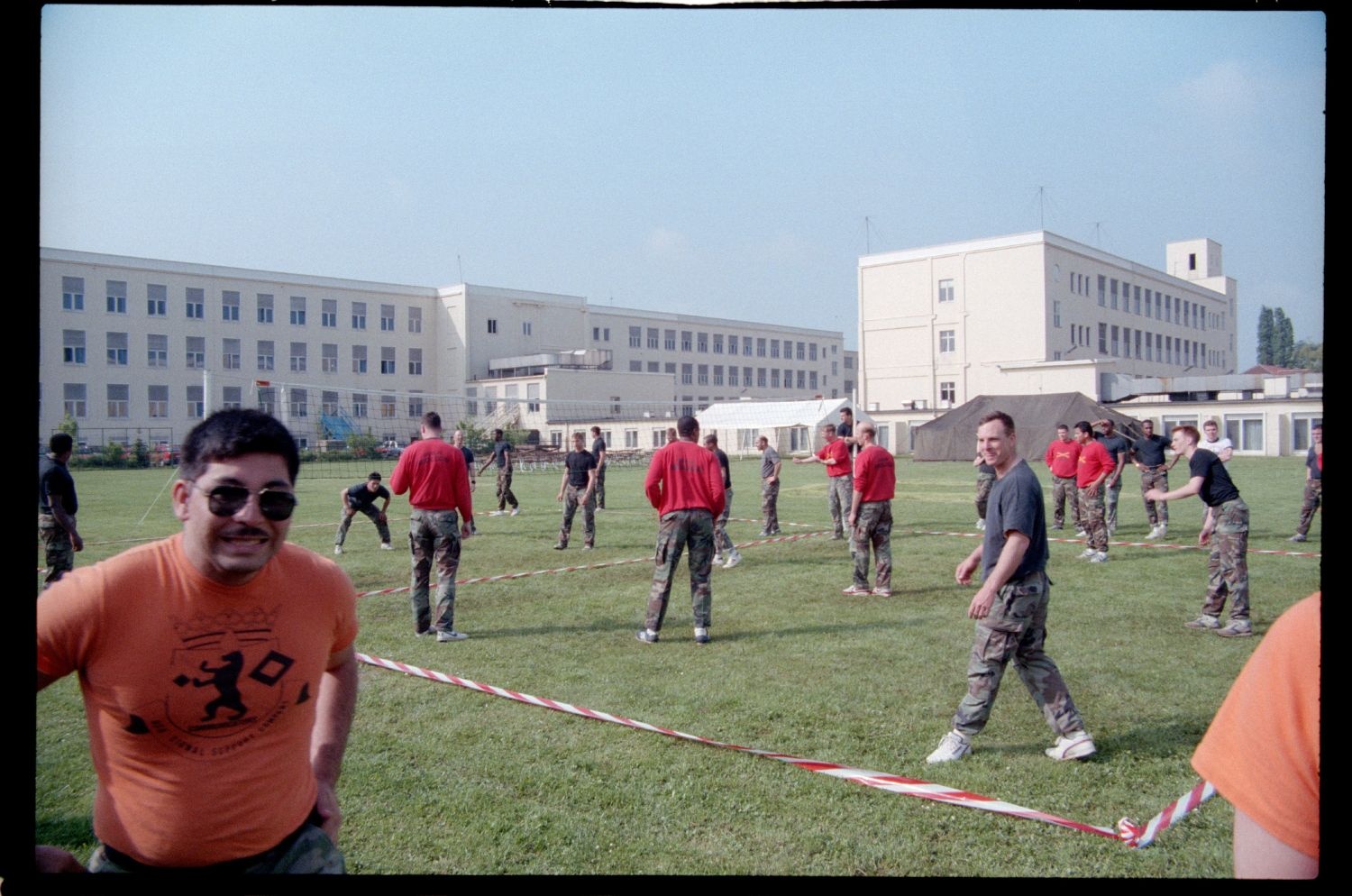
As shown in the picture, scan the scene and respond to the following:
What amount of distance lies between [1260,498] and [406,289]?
21539mm

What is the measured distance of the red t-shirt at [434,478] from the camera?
8477 millimetres

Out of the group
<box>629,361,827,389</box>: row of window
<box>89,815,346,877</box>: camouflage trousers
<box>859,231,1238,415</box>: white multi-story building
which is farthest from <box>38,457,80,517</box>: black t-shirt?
<box>859,231,1238,415</box>: white multi-story building

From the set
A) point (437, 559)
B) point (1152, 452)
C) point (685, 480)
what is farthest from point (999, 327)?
point (437, 559)

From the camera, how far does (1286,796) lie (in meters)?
1.56

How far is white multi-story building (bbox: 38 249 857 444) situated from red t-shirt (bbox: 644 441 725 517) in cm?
294

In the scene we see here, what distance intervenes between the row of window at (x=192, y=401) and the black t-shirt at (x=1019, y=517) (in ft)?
13.8

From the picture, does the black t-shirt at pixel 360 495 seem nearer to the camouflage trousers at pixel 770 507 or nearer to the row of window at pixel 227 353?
the row of window at pixel 227 353

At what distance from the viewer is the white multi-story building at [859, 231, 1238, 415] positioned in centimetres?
4419

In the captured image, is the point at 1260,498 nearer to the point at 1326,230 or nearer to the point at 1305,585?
the point at 1305,585

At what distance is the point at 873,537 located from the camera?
1105cm

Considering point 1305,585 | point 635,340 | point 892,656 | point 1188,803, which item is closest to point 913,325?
point 635,340

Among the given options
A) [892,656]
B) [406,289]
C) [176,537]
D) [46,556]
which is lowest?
[892,656]

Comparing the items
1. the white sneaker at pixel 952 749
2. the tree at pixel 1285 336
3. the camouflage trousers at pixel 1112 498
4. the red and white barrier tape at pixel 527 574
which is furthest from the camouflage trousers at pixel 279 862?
the camouflage trousers at pixel 1112 498

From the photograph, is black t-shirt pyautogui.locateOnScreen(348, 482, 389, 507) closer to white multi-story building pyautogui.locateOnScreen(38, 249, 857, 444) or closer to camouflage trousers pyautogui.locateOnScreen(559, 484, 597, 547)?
white multi-story building pyautogui.locateOnScreen(38, 249, 857, 444)
